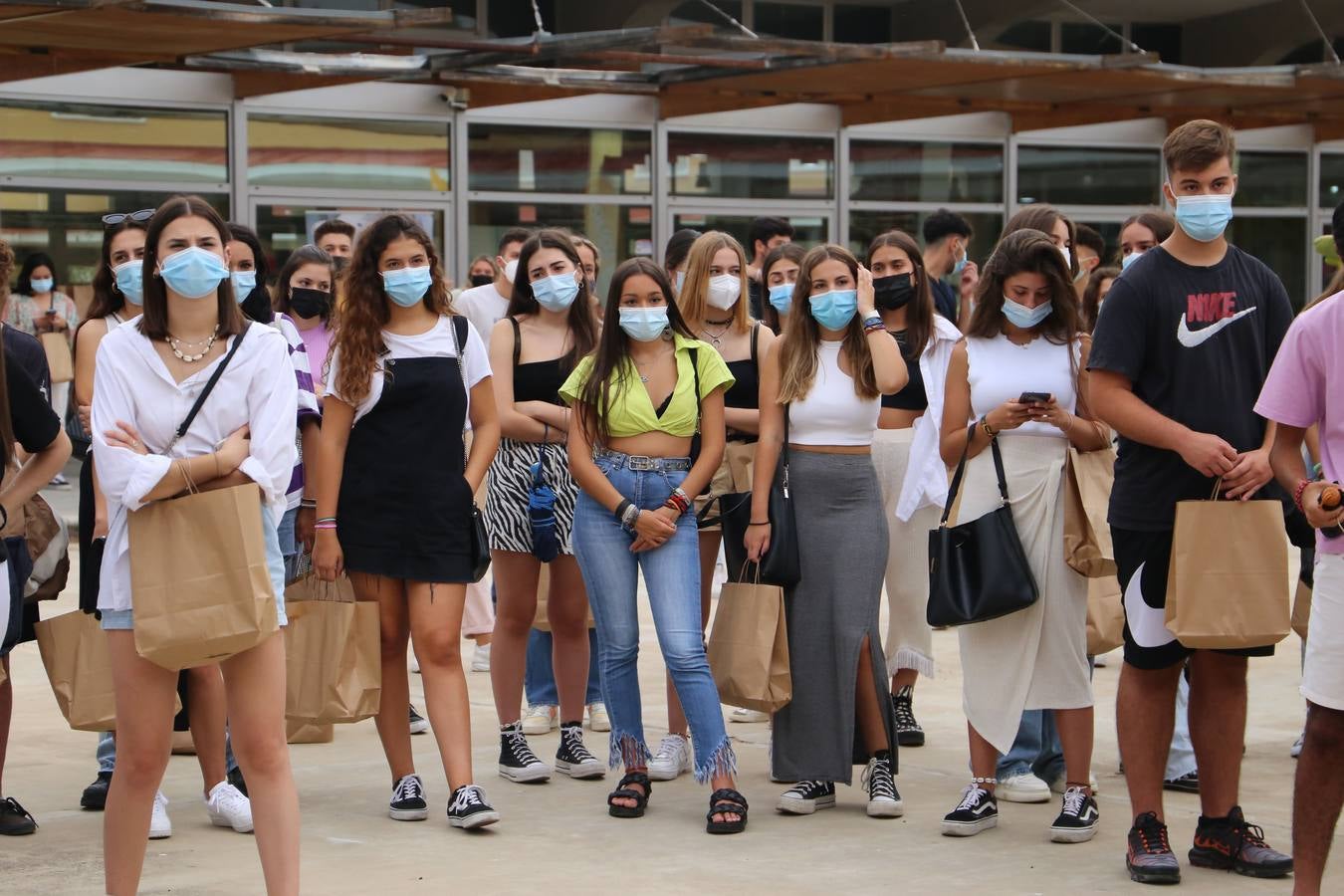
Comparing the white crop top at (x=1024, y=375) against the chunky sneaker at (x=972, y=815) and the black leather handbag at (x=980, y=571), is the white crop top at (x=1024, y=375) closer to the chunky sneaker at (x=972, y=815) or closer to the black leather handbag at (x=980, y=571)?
the black leather handbag at (x=980, y=571)

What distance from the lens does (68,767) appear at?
711 cm

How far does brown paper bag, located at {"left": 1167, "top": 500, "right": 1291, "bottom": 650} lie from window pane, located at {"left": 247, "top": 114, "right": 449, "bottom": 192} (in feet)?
40.8

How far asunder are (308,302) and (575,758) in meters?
1.98

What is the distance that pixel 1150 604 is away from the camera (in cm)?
545

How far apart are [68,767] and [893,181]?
1427cm

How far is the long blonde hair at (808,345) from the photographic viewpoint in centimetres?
645

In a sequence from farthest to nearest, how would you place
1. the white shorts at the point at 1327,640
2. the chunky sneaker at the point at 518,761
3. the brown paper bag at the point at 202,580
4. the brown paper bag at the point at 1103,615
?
the chunky sneaker at the point at 518,761 < the brown paper bag at the point at 1103,615 < the white shorts at the point at 1327,640 < the brown paper bag at the point at 202,580

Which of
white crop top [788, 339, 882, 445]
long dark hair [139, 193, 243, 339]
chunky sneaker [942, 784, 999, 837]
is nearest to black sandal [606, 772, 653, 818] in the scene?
chunky sneaker [942, 784, 999, 837]

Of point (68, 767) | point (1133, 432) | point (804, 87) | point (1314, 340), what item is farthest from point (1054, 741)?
point (804, 87)

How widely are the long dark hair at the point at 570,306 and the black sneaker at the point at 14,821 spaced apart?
240 cm

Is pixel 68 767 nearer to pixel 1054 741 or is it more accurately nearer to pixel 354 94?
pixel 1054 741

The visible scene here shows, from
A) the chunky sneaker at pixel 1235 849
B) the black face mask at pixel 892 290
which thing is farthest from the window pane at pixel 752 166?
the chunky sneaker at pixel 1235 849

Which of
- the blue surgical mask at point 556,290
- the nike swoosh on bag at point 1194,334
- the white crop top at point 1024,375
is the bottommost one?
the white crop top at point 1024,375

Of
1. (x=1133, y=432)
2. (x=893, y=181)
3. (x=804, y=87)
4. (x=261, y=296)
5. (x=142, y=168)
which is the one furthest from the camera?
(x=893, y=181)
